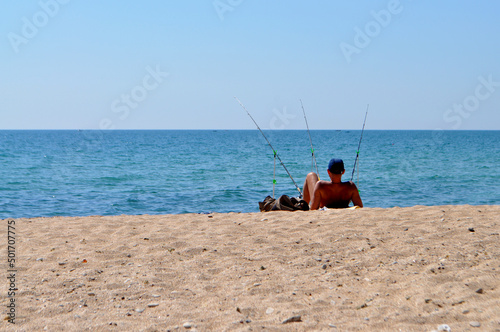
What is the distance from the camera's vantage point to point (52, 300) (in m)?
3.46

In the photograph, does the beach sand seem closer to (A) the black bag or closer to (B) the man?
(B) the man

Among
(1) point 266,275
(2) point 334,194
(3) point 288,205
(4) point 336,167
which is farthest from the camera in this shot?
(3) point 288,205

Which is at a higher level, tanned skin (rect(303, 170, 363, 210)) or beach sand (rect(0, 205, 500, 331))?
tanned skin (rect(303, 170, 363, 210))

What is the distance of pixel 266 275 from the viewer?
3.96 meters

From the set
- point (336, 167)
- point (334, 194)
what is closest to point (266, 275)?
point (336, 167)

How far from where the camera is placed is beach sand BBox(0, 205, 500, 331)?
309 centimetres

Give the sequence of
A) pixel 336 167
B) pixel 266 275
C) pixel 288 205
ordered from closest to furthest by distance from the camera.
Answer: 1. pixel 266 275
2. pixel 336 167
3. pixel 288 205

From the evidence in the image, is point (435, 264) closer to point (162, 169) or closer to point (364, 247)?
point (364, 247)

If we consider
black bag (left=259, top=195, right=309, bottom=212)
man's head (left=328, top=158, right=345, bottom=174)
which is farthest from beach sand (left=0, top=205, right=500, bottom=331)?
black bag (left=259, top=195, right=309, bottom=212)

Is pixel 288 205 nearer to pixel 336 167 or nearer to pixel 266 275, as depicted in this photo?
pixel 336 167

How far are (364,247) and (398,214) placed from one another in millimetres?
1656

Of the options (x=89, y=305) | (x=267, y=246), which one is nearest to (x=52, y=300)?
(x=89, y=305)

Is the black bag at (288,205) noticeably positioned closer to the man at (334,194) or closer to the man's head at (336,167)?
the man at (334,194)

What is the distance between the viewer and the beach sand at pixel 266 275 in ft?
10.2
